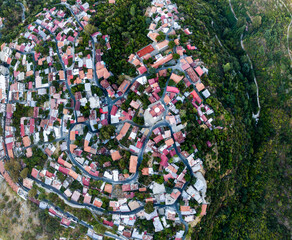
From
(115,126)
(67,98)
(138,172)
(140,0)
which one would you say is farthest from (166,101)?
(140,0)

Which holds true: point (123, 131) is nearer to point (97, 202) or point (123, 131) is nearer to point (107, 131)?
point (107, 131)

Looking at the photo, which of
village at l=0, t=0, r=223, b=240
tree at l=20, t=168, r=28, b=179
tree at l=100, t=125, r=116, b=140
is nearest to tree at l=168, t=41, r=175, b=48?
village at l=0, t=0, r=223, b=240

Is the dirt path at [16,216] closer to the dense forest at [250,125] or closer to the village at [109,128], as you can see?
the village at [109,128]

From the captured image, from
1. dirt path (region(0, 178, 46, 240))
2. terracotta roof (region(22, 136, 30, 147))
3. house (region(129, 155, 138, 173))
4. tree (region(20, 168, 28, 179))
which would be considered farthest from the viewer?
terracotta roof (region(22, 136, 30, 147))

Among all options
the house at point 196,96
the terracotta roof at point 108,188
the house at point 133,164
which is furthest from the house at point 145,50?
the terracotta roof at point 108,188

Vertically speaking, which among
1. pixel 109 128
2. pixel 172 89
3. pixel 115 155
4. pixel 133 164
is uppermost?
pixel 172 89

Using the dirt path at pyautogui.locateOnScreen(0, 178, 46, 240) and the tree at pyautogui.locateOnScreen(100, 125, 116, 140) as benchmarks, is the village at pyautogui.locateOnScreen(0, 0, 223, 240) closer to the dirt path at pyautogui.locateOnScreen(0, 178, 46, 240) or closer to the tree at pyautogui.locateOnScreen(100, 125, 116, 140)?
the tree at pyautogui.locateOnScreen(100, 125, 116, 140)

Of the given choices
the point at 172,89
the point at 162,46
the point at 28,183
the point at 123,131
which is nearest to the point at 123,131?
the point at 123,131
